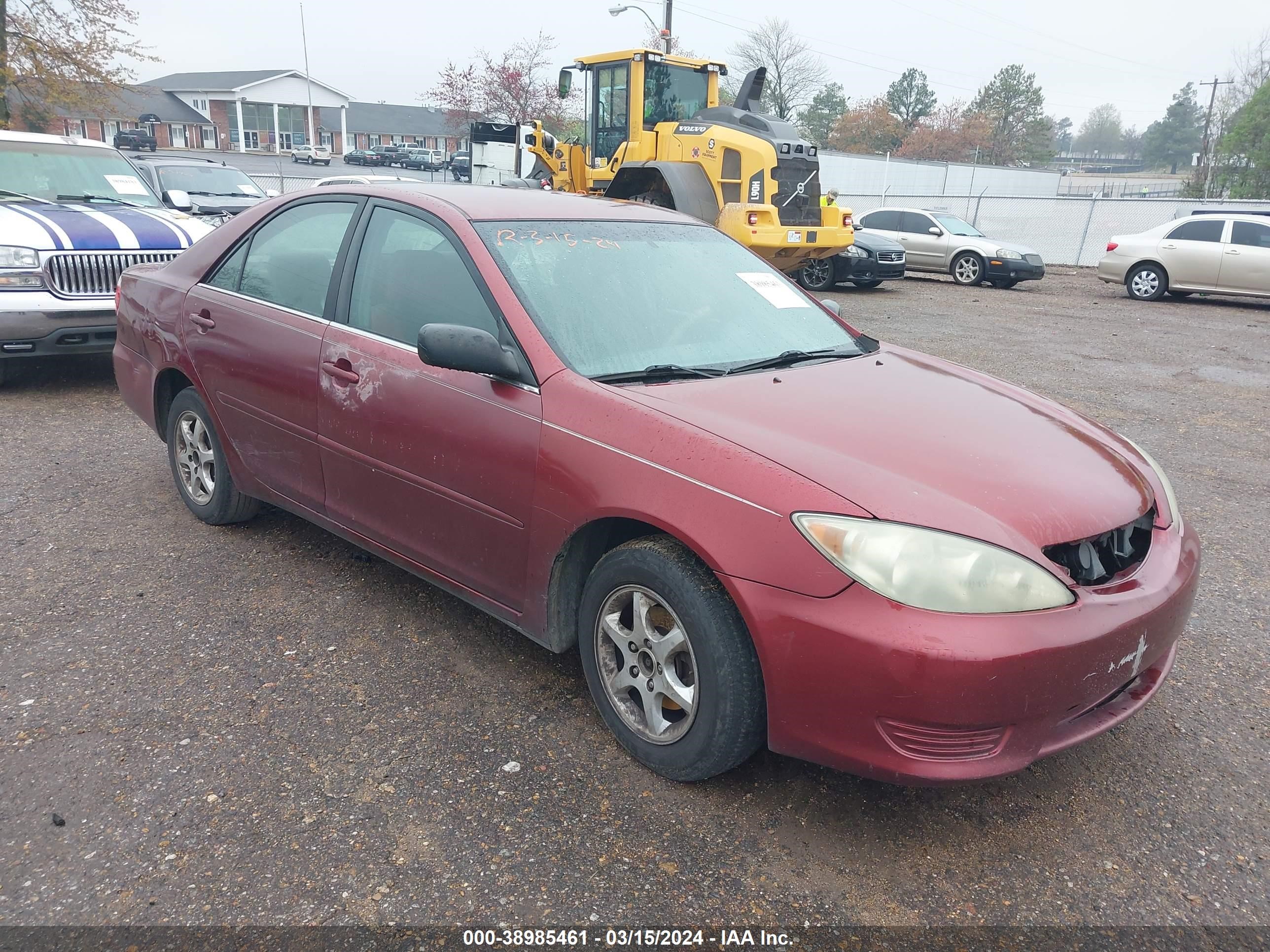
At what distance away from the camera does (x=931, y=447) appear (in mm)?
2605

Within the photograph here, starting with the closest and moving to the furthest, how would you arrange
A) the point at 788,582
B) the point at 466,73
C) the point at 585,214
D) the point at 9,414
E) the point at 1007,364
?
1. the point at 788,582
2. the point at 585,214
3. the point at 9,414
4. the point at 1007,364
5. the point at 466,73

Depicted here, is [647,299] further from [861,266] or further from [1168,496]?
[861,266]

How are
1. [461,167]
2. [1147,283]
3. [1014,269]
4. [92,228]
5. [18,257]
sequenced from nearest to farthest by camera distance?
[18,257] < [92,228] < [1147,283] < [1014,269] < [461,167]

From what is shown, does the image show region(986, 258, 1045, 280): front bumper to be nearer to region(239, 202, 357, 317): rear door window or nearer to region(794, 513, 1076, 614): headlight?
region(239, 202, 357, 317): rear door window

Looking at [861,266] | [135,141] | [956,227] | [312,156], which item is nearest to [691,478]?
[861,266]

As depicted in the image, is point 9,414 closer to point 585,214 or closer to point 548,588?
point 585,214

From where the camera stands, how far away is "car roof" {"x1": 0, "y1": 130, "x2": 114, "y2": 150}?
25.9 feet

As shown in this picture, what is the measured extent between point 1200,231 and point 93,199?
53.0 ft

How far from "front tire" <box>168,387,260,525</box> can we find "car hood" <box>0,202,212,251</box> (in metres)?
2.79

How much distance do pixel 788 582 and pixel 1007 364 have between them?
27.4ft

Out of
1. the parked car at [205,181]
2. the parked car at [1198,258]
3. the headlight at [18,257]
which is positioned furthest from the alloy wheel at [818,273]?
the headlight at [18,257]

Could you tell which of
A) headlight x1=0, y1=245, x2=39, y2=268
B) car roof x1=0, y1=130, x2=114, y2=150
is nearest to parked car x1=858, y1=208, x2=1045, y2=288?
car roof x1=0, y1=130, x2=114, y2=150

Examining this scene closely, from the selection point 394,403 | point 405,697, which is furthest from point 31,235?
point 405,697

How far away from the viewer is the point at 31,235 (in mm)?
6602
